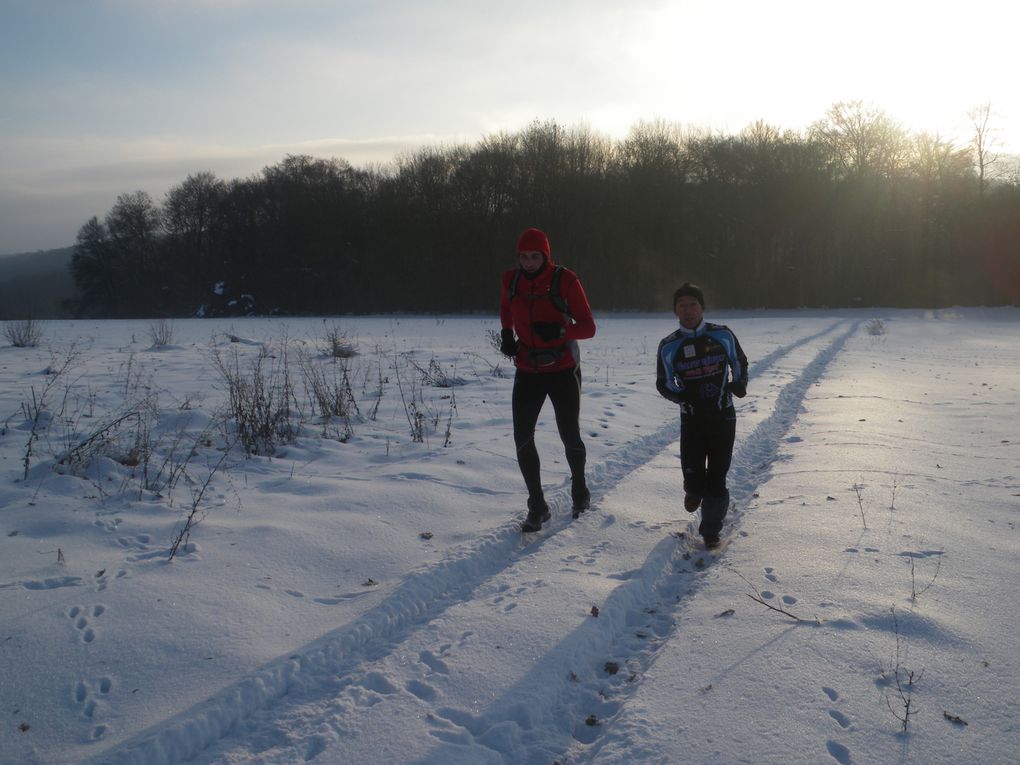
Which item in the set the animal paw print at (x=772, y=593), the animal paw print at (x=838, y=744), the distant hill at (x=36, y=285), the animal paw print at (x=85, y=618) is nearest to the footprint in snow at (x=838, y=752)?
the animal paw print at (x=838, y=744)

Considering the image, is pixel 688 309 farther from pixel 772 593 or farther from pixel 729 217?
pixel 729 217

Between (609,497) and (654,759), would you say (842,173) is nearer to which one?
(609,497)

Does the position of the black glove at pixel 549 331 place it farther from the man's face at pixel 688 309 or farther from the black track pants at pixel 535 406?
the man's face at pixel 688 309

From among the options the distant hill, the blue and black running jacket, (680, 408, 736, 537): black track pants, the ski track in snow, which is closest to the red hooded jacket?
the blue and black running jacket

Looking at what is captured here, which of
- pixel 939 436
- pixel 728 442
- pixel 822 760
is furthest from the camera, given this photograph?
pixel 939 436

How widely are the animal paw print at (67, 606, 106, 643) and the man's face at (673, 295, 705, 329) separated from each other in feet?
12.0

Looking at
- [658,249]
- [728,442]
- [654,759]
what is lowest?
[654,759]

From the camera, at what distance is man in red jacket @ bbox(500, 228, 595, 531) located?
4.80 m

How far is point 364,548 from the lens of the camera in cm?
472

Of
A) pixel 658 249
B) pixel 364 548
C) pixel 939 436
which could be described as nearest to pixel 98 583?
pixel 364 548

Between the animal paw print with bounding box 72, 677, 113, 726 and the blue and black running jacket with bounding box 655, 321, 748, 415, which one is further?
the blue and black running jacket with bounding box 655, 321, 748, 415

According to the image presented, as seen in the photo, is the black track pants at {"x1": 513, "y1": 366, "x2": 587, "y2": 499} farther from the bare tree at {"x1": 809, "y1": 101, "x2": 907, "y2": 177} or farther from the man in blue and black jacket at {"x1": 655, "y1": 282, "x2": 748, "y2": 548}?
the bare tree at {"x1": 809, "y1": 101, "x2": 907, "y2": 177}

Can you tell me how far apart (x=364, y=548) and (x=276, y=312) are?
50.6m

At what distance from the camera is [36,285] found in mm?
83312
